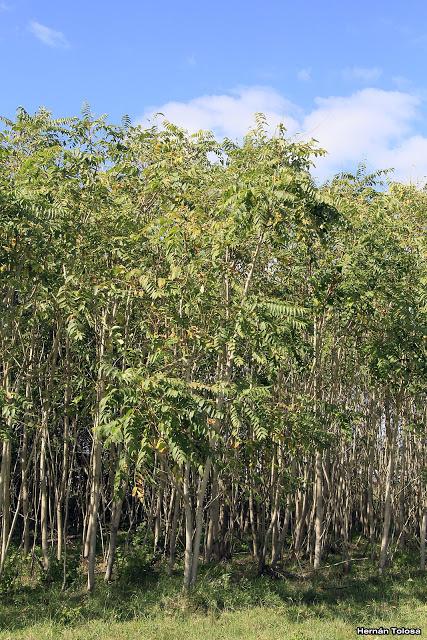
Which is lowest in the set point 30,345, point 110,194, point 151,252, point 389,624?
point 389,624

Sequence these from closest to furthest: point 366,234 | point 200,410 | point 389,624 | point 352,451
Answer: point 200,410
point 389,624
point 366,234
point 352,451

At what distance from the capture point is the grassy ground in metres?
10.5

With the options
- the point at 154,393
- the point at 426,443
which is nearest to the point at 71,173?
the point at 154,393

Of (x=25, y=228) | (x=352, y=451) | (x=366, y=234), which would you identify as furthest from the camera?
(x=352, y=451)

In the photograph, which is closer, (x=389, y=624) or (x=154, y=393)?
(x=154, y=393)

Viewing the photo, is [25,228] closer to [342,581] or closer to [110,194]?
[110,194]

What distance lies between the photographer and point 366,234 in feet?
44.1

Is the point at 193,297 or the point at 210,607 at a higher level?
the point at 193,297

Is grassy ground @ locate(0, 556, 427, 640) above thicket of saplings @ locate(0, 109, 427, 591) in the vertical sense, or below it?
below

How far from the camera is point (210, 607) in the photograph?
38.2ft

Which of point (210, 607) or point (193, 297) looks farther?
point (210, 607)

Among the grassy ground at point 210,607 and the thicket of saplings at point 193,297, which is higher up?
the thicket of saplings at point 193,297

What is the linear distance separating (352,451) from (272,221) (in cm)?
1126

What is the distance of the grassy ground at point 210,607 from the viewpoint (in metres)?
10.5
